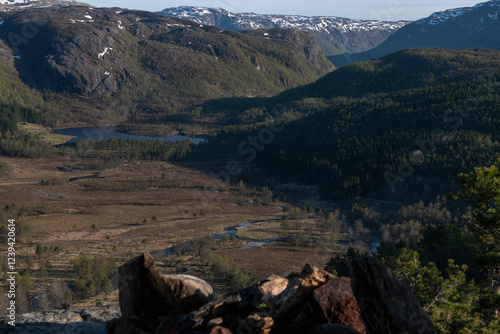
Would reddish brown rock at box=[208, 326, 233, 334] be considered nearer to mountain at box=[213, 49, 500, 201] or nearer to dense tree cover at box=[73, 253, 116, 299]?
dense tree cover at box=[73, 253, 116, 299]

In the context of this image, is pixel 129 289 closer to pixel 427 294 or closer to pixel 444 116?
pixel 427 294

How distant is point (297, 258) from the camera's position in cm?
6812

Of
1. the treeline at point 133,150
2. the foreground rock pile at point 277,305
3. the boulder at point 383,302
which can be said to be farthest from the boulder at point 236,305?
the treeline at point 133,150

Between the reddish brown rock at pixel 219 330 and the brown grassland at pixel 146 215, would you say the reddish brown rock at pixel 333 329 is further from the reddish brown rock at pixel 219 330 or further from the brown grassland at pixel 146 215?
the brown grassland at pixel 146 215

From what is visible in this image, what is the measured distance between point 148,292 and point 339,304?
271 inches

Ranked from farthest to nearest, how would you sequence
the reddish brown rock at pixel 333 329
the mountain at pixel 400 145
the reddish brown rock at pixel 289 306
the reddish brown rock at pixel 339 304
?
the mountain at pixel 400 145 → the reddish brown rock at pixel 339 304 → the reddish brown rock at pixel 289 306 → the reddish brown rock at pixel 333 329

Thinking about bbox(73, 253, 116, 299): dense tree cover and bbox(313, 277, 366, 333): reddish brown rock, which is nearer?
bbox(313, 277, 366, 333): reddish brown rock

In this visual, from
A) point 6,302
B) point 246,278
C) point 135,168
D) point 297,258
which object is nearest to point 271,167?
point 135,168

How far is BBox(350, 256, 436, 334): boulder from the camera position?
12.0 m

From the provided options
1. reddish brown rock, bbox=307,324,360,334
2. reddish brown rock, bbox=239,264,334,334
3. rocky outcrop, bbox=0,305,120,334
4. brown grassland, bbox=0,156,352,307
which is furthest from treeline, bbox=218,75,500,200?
reddish brown rock, bbox=307,324,360,334

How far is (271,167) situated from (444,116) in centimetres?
6513

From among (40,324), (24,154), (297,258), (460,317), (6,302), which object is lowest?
(24,154)

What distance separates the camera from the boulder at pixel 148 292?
1423 centimetres

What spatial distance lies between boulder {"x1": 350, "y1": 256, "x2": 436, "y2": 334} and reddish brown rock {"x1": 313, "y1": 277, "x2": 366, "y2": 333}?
28.5 inches
